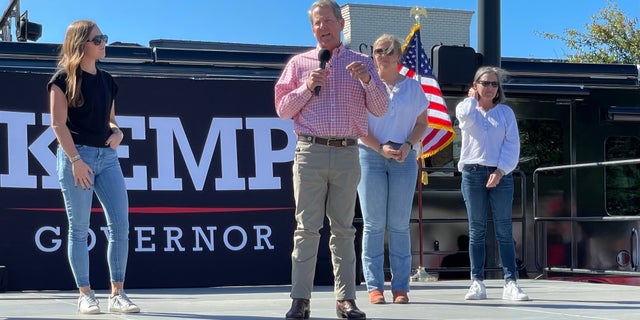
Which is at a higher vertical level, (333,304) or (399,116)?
(399,116)

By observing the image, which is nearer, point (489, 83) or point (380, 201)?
point (380, 201)

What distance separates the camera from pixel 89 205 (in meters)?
5.57

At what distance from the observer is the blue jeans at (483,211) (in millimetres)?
6809

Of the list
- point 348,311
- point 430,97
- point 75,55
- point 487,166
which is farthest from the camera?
point 430,97

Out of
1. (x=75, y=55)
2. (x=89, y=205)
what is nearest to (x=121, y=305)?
(x=89, y=205)

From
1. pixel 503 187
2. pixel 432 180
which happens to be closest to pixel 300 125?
pixel 503 187

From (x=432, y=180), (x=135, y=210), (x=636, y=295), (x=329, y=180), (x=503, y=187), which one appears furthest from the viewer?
(x=432, y=180)

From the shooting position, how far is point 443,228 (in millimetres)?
9992

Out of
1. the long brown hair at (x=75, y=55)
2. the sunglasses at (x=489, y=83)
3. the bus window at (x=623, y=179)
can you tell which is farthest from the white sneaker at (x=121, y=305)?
the bus window at (x=623, y=179)

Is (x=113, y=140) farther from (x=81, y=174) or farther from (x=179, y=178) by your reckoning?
(x=179, y=178)

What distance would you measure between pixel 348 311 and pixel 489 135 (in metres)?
2.14

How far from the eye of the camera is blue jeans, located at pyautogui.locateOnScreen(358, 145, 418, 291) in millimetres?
6293

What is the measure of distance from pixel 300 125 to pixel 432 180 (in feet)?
16.1

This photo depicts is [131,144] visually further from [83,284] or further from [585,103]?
[585,103]
